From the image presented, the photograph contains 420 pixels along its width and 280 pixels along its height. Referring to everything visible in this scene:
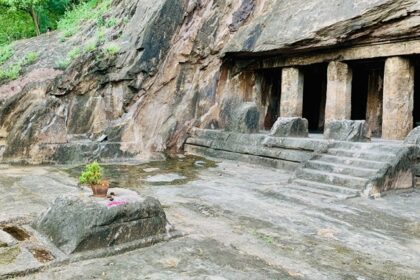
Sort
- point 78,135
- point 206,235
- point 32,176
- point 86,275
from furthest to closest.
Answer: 1. point 78,135
2. point 32,176
3. point 206,235
4. point 86,275

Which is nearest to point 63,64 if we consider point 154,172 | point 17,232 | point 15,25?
point 154,172

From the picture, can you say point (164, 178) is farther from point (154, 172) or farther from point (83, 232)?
point (83, 232)

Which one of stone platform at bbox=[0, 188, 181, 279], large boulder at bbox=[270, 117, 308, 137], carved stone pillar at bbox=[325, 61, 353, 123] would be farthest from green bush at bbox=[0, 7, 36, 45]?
stone platform at bbox=[0, 188, 181, 279]

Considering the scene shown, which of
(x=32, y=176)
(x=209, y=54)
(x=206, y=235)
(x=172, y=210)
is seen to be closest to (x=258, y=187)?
(x=172, y=210)

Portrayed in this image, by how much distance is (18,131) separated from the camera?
9.80 m

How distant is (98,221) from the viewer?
3871mm

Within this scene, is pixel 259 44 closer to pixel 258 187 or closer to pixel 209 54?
pixel 209 54

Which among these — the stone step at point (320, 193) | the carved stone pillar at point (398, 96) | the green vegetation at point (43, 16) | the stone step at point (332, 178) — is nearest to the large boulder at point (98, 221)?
the stone step at point (320, 193)

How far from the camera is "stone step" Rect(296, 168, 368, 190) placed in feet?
22.4

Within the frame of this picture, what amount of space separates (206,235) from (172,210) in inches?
46.2

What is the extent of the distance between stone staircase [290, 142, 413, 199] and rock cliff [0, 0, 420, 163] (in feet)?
10.00

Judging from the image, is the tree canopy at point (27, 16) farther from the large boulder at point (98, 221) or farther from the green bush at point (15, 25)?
the large boulder at point (98, 221)

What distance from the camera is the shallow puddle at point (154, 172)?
7646mm

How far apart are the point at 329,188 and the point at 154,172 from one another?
12.2ft
